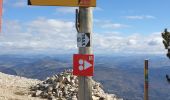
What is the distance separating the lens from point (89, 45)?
13.3m

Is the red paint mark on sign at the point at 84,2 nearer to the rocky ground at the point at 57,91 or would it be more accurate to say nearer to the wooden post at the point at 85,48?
the wooden post at the point at 85,48

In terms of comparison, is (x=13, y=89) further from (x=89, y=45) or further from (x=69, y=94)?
(x=89, y=45)

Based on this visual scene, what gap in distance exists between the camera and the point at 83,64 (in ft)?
43.0

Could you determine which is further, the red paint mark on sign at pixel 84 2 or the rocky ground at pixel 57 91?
the rocky ground at pixel 57 91

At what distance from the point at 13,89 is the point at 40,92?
2.79 m

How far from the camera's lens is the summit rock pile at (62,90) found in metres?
26.2

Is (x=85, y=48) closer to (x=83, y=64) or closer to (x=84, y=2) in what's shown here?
(x=83, y=64)

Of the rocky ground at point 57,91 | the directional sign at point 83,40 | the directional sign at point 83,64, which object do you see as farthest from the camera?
the rocky ground at point 57,91

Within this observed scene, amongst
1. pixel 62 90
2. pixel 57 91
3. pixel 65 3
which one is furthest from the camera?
pixel 62 90

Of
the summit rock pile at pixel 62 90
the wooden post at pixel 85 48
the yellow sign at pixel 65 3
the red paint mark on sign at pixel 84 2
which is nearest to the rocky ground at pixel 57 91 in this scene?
the summit rock pile at pixel 62 90

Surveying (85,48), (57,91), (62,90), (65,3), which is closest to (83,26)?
(85,48)

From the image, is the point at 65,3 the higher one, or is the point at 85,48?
the point at 65,3

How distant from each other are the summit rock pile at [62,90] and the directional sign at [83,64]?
12030 millimetres

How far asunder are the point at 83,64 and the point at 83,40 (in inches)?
27.7
